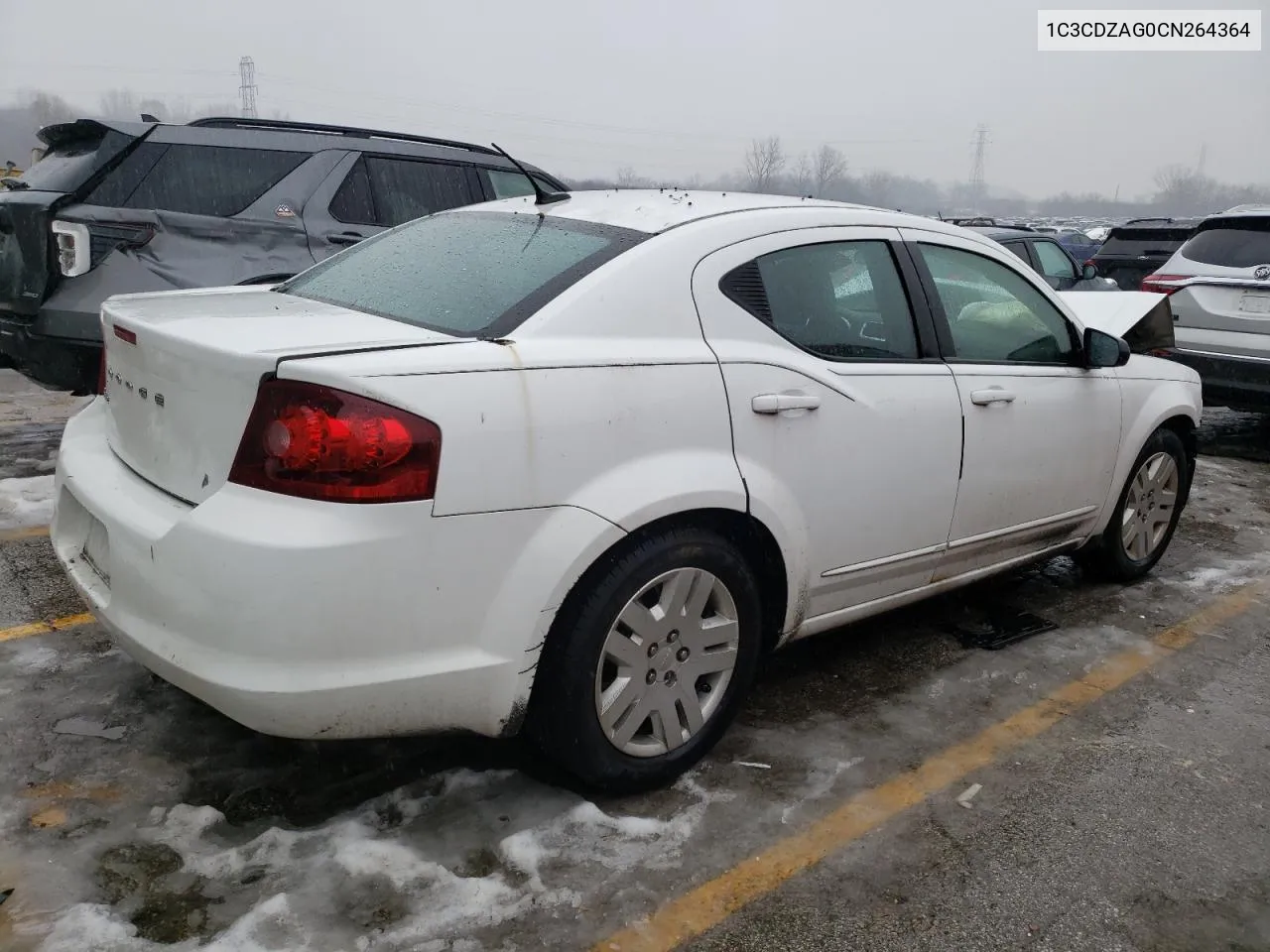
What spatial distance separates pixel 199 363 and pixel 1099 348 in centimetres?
317

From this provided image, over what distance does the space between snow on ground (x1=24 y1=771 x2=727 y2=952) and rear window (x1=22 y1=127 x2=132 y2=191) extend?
3.74 meters

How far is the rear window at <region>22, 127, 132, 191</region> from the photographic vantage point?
5.01m

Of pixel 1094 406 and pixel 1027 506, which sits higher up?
pixel 1094 406

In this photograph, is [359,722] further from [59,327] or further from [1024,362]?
[59,327]

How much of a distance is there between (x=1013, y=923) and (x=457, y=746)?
1.48 meters

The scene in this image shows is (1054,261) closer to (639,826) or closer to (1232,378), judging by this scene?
(1232,378)

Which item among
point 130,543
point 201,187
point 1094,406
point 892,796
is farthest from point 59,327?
point 1094,406

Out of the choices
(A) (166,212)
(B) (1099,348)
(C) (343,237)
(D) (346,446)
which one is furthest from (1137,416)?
(A) (166,212)

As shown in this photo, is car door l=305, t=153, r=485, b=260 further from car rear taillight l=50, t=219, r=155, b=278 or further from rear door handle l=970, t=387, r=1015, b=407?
rear door handle l=970, t=387, r=1015, b=407

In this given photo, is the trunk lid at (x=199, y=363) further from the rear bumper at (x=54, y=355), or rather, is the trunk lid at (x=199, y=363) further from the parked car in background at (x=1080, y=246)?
the parked car in background at (x=1080, y=246)

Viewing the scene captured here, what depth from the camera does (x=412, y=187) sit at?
20.3 feet

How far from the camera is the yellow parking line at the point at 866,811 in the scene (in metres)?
Answer: 2.21

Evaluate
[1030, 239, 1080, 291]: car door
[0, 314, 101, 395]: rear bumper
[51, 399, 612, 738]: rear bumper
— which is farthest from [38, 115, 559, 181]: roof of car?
[1030, 239, 1080, 291]: car door

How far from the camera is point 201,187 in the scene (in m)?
5.33
